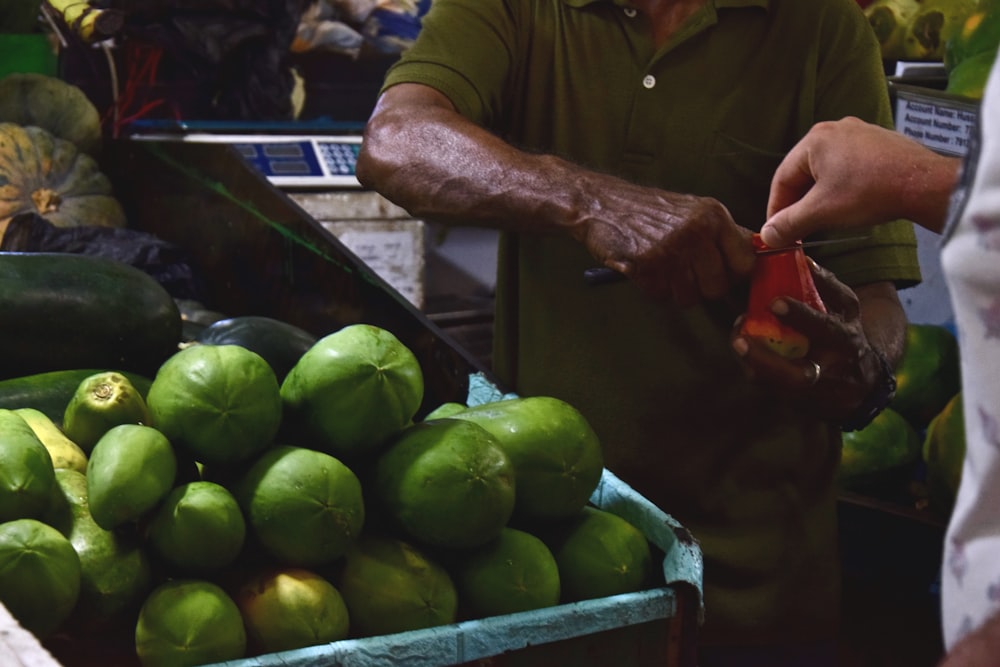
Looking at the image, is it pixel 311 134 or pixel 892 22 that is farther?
pixel 311 134

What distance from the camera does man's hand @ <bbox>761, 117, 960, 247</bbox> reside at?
3.84 ft

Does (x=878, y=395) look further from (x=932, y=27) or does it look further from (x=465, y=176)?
(x=932, y=27)

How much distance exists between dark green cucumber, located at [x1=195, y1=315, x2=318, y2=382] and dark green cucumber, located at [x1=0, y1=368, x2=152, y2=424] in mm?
144

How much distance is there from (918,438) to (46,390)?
2.11 metres

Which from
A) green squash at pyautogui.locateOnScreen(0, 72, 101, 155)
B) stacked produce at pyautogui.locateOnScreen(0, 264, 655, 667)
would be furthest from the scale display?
stacked produce at pyautogui.locateOnScreen(0, 264, 655, 667)

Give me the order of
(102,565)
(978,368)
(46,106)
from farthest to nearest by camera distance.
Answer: (46,106)
(102,565)
(978,368)

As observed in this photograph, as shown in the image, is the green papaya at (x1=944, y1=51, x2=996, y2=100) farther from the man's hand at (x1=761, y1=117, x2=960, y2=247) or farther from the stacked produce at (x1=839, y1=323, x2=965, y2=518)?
the man's hand at (x1=761, y1=117, x2=960, y2=247)

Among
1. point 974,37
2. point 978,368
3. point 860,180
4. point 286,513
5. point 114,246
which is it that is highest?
point 978,368

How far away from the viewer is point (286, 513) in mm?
1062

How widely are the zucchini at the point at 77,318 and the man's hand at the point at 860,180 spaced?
0.86 meters

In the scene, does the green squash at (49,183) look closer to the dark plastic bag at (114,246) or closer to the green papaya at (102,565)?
the dark plastic bag at (114,246)

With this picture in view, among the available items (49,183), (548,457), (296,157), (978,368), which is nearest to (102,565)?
(548,457)

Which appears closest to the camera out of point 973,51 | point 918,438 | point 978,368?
point 978,368

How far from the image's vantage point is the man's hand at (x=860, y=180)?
46.1 inches
